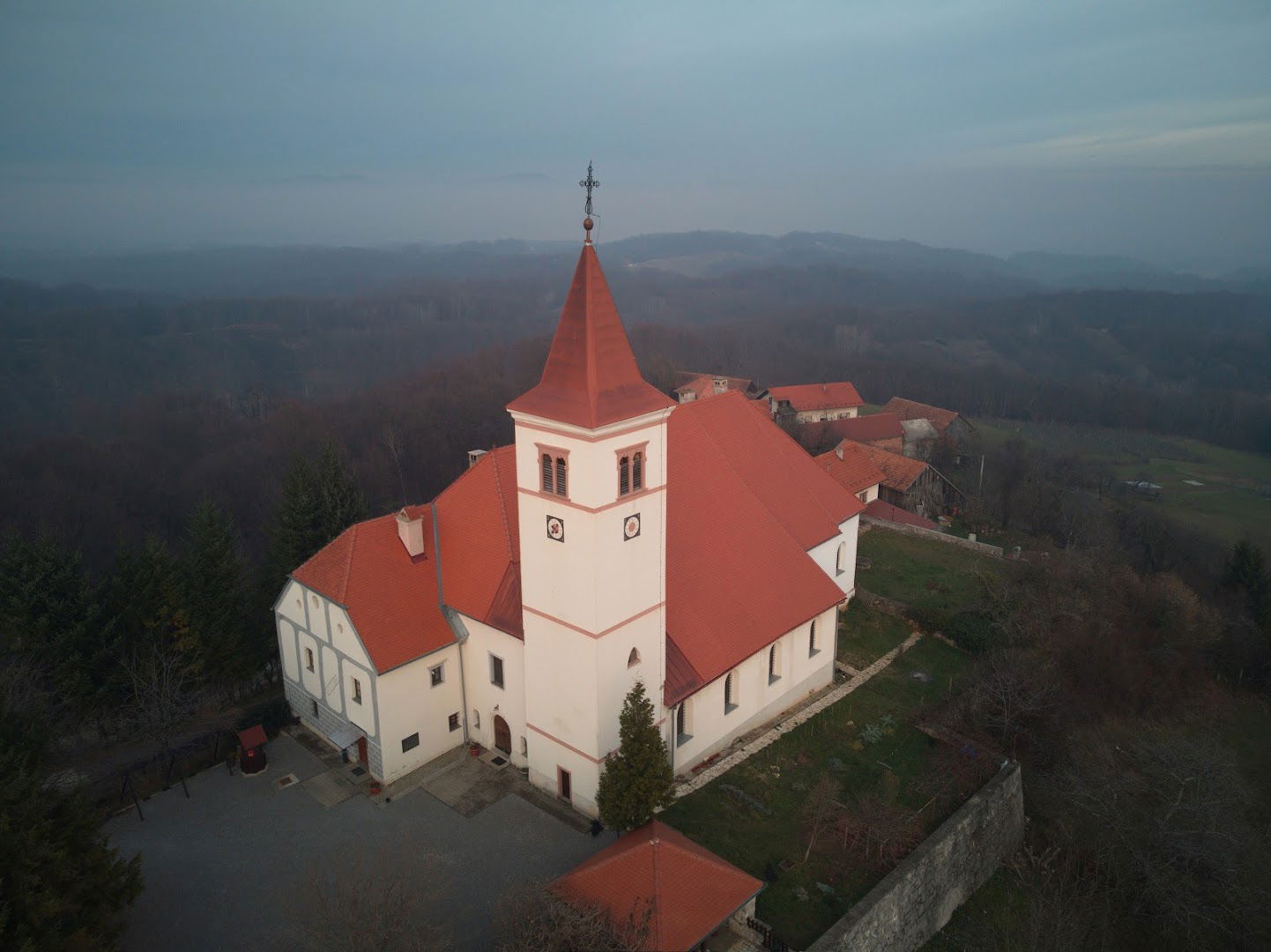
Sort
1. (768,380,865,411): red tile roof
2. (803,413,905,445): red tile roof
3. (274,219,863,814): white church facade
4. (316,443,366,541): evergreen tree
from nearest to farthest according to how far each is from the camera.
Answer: (274,219,863,814): white church facade
(316,443,366,541): evergreen tree
(803,413,905,445): red tile roof
(768,380,865,411): red tile roof

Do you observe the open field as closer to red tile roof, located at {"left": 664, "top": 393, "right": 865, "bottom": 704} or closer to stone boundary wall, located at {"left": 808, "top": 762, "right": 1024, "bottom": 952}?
red tile roof, located at {"left": 664, "top": 393, "right": 865, "bottom": 704}

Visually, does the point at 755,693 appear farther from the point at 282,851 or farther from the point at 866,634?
the point at 282,851

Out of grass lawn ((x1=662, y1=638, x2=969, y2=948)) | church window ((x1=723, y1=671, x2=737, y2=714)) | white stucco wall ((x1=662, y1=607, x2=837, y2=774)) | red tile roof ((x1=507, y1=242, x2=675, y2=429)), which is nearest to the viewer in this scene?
red tile roof ((x1=507, y1=242, x2=675, y2=429))

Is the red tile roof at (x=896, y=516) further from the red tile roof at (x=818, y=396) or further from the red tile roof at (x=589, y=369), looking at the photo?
the red tile roof at (x=818, y=396)

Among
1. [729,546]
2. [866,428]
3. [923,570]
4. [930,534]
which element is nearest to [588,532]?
[729,546]

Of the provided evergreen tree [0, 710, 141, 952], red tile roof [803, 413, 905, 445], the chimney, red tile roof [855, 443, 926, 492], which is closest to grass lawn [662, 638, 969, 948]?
the chimney
